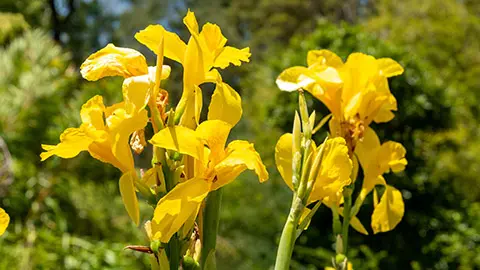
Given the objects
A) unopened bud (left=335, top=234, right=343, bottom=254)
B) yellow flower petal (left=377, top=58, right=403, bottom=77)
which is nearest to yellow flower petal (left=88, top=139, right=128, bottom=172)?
unopened bud (left=335, top=234, right=343, bottom=254)

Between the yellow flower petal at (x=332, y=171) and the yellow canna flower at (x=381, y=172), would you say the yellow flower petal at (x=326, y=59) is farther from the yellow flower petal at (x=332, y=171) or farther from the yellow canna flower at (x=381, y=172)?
the yellow flower petal at (x=332, y=171)

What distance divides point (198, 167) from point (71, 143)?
0.09 metres

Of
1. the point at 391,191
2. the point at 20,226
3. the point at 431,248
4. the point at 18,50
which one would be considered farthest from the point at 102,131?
the point at 18,50

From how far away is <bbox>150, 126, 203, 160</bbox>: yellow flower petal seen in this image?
13.9 inches

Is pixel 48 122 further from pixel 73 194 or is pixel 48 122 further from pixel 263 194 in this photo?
pixel 263 194

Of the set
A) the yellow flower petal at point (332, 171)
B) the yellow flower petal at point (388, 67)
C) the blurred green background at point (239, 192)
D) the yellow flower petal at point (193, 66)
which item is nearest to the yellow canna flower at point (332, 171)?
the yellow flower petal at point (332, 171)

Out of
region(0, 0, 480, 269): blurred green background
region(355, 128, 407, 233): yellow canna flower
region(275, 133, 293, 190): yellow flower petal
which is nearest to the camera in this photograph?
region(275, 133, 293, 190): yellow flower petal

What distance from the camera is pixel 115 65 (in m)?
0.43

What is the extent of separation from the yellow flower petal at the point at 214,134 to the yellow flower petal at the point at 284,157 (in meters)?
0.09

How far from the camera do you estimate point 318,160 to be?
1.31 feet

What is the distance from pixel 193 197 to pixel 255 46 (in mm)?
12116

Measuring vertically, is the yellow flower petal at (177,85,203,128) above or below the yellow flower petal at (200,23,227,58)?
below

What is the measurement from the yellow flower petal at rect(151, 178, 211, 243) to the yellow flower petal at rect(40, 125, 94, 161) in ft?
0.26

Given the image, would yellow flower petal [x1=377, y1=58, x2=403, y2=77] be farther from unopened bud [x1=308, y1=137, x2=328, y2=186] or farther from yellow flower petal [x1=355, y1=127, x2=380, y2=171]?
unopened bud [x1=308, y1=137, x2=328, y2=186]
